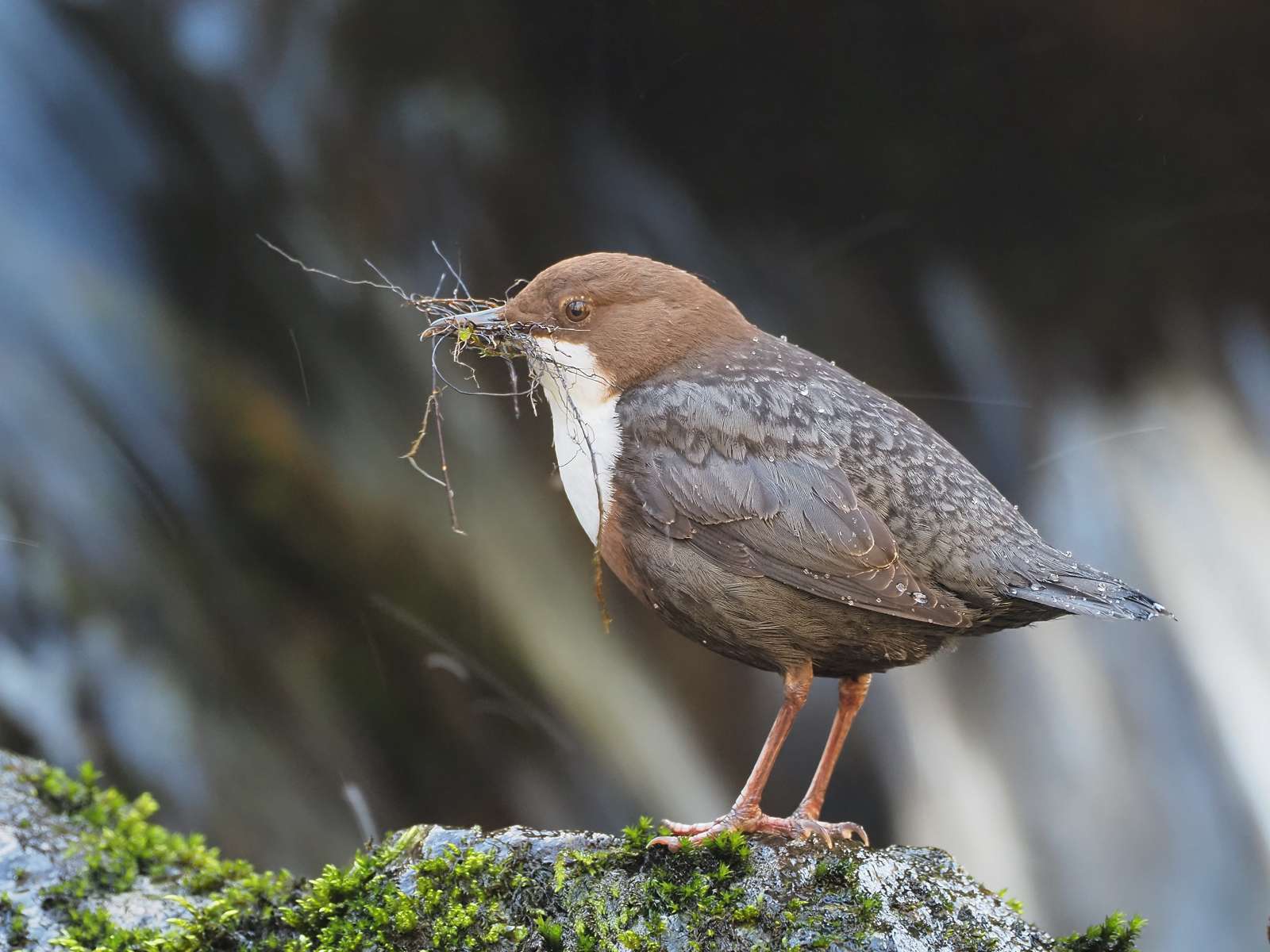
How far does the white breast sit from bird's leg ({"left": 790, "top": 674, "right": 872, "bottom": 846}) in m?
0.89

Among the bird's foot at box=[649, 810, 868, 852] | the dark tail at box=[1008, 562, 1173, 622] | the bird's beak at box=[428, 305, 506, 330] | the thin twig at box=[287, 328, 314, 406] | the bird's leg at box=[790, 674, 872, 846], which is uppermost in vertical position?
the thin twig at box=[287, 328, 314, 406]

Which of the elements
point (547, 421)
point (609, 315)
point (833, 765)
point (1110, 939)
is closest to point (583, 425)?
point (609, 315)

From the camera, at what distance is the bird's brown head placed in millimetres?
2891

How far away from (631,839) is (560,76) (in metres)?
4.03

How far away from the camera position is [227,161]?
16.9ft

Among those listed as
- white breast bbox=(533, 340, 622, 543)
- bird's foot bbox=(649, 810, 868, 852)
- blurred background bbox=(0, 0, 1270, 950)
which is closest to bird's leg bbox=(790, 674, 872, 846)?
bird's foot bbox=(649, 810, 868, 852)

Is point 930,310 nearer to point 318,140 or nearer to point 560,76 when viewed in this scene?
point 560,76

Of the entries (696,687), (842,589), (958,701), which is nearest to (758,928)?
(842,589)

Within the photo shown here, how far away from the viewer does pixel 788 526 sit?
265 centimetres

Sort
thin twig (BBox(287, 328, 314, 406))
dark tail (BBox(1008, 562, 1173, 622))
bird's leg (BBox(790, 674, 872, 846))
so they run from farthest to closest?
thin twig (BBox(287, 328, 314, 406))
bird's leg (BBox(790, 674, 872, 846))
dark tail (BBox(1008, 562, 1173, 622))

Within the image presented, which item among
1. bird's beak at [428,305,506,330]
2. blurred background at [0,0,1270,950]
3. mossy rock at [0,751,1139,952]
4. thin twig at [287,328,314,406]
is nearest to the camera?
mossy rock at [0,751,1139,952]

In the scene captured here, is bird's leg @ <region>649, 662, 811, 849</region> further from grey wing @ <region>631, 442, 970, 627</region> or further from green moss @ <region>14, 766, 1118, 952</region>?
grey wing @ <region>631, 442, 970, 627</region>

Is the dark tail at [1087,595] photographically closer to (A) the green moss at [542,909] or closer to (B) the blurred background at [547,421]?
(A) the green moss at [542,909]

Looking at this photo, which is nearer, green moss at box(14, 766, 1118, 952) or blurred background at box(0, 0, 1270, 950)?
green moss at box(14, 766, 1118, 952)
